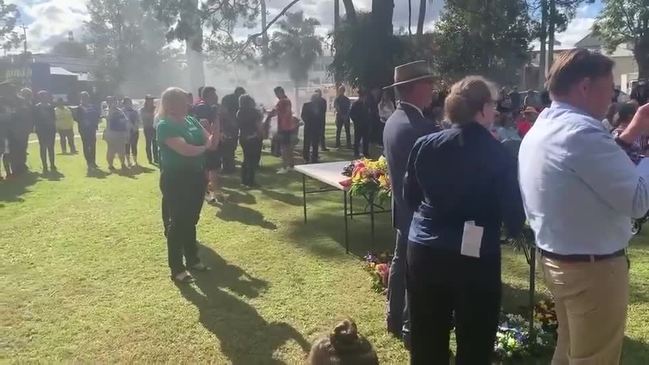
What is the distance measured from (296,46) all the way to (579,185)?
2637 centimetres

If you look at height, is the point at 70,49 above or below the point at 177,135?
above

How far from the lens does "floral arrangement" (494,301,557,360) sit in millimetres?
3516

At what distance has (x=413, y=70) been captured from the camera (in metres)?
3.27

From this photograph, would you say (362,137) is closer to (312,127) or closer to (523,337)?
(312,127)

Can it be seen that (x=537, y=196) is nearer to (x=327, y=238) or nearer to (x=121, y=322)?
(x=121, y=322)

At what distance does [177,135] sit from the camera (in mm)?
4773

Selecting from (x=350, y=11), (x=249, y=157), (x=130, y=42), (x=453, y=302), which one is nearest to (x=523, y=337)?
(x=453, y=302)

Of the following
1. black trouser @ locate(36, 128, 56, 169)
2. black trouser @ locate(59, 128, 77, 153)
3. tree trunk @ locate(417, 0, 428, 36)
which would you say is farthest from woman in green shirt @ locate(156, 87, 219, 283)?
tree trunk @ locate(417, 0, 428, 36)

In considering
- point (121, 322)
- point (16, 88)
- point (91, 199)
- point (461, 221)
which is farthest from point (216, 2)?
point (461, 221)

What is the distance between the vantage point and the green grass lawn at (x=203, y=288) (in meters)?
3.92

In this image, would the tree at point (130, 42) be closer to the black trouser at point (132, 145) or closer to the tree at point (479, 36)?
the tree at point (479, 36)

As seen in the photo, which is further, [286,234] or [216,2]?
[216,2]

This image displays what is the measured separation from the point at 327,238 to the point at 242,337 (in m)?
2.54

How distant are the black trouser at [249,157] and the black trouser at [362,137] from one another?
359 centimetres
